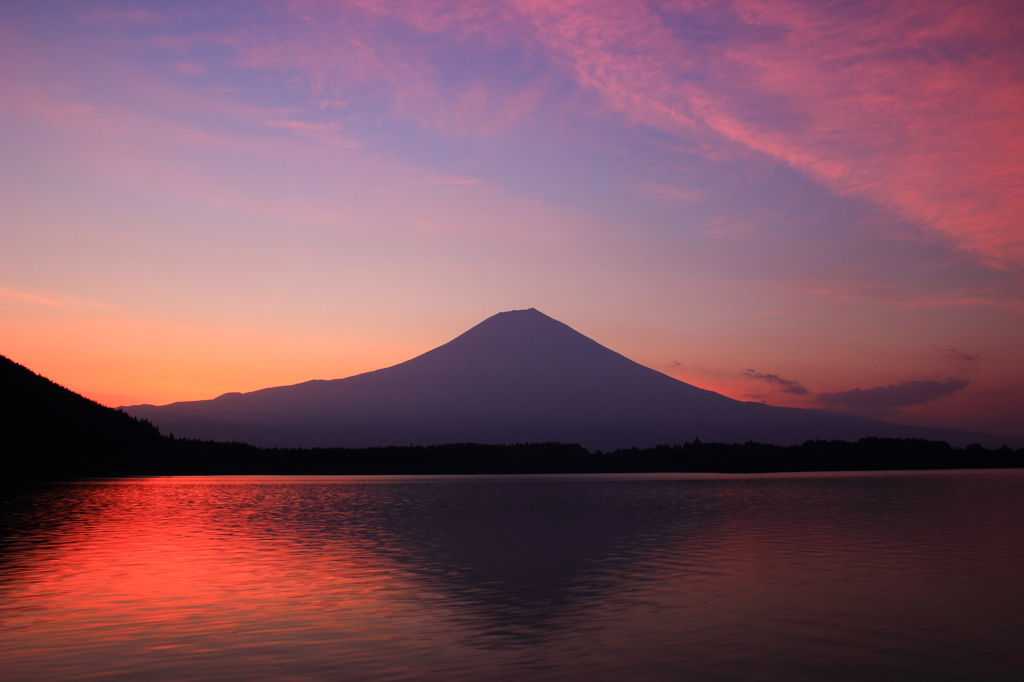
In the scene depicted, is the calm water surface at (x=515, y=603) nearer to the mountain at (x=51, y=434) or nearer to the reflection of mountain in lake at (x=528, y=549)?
the reflection of mountain in lake at (x=528, y=549)

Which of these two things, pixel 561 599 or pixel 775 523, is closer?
pixel 561 599

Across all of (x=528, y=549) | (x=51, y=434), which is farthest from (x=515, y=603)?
(x=51, y=434)

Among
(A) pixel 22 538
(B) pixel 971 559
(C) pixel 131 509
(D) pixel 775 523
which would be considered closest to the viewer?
(B) pixel 971 559

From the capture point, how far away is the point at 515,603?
19.4m

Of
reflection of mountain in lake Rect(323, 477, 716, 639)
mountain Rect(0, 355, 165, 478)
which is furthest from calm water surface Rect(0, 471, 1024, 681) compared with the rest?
mountain Rect(0, 355, 165, 478)

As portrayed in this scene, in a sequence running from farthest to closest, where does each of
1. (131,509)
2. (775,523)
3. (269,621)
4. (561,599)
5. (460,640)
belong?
(131,509) → (775,523) → (561,599) → (269,621) → (460,640)

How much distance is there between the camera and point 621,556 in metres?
28.4

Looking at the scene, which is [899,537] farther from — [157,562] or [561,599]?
[157,562]

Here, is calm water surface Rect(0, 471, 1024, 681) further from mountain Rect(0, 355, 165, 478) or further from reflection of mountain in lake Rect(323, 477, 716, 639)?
mountain Rect(0, 355, 165, 478)

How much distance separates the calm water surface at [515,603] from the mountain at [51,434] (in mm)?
139526

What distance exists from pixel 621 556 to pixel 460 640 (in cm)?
1396

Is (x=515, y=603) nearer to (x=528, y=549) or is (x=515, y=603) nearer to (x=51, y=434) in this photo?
(x=528, y=549)

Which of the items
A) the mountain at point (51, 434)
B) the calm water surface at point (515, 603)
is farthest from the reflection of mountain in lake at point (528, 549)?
the mountain at point (51, 434)

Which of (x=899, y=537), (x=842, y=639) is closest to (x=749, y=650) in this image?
(x=842, y=639)
